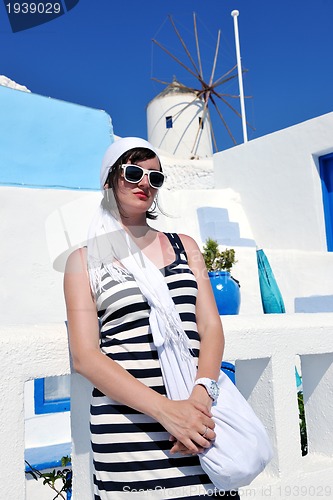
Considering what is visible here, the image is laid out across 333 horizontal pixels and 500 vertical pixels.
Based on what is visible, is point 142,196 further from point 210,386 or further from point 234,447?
point 234,447

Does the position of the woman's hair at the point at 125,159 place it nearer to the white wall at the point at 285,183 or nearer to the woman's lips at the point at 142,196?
the woman's lips at the point at 142,196

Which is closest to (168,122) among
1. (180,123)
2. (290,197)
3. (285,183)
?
(180,123)

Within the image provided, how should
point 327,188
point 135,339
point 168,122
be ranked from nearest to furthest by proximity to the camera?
point 135,339, point 327,188, point 168,122

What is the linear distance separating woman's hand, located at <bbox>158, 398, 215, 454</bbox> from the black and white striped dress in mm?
82

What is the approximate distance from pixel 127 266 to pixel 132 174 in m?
0.28

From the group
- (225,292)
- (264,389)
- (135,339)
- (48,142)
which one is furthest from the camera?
(48,142)

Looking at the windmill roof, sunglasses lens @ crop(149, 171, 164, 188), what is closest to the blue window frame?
the windmill roof

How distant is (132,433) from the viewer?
123cm

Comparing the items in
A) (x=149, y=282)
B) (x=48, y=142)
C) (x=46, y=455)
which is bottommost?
(x=46, y=455)

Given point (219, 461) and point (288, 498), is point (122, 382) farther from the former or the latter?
point (288, 498)

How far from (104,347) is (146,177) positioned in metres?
0.51

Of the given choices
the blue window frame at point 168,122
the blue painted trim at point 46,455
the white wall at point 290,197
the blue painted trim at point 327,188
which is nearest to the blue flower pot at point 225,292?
the blue painted trim at point 46,455

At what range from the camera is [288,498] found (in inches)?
73.3

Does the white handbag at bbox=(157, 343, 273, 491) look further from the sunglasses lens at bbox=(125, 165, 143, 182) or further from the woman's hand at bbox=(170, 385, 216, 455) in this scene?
the sunglasses lens at bbox=(125, 165, 143, 182)
